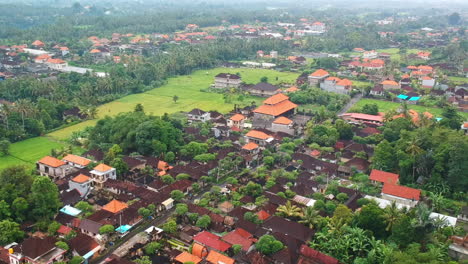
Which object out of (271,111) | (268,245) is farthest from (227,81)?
(268,245)

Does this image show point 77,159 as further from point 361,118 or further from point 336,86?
point 336,86

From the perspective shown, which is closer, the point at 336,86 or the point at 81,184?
the point at 81,184

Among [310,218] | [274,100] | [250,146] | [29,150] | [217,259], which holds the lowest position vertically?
[29,150]

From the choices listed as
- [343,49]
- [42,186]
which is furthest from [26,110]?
[343,49]

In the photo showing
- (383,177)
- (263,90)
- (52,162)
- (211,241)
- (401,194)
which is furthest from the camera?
(263,90)

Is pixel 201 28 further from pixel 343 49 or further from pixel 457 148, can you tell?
pixel 457 148

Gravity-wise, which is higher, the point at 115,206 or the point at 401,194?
the point at 401,194

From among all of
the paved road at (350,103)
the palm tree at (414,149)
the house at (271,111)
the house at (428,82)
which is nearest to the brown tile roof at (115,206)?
the house at (271,111)
